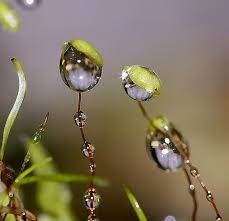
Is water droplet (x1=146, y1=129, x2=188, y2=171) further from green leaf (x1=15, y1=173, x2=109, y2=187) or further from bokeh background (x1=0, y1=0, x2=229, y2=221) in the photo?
bokeh background (x1=0, y1=0, x2=229, y2=221)

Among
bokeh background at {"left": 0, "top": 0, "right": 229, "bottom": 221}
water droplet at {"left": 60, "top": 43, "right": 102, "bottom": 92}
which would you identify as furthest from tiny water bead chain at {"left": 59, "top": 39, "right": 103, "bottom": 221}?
bokeh background at {"left": 0, "top": 0, "right": 229, "bottom": 221}

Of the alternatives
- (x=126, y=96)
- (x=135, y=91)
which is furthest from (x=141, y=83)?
(x=126, y=96)

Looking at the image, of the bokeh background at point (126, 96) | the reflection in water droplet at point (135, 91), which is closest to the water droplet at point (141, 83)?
the reflection in water droplet at point (135, 91)

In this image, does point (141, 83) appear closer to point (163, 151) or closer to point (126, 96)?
point (163, 151)

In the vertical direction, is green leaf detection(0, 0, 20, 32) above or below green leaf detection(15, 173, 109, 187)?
above

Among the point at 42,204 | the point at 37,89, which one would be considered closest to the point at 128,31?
the point at 37,89

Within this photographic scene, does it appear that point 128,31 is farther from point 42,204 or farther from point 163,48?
point 42,204

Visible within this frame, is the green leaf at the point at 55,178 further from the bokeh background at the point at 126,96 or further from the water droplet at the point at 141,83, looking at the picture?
the bokeh background at the point at 126,96
